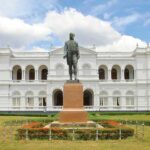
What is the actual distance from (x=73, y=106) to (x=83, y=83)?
40.1 metres

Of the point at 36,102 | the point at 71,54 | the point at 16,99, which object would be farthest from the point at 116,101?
the point at 71,54

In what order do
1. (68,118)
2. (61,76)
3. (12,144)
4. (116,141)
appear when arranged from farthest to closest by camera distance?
(61,76) < (68,118) < (116,141) < (12,144)

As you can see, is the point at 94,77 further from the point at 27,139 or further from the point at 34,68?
the point at 27,139

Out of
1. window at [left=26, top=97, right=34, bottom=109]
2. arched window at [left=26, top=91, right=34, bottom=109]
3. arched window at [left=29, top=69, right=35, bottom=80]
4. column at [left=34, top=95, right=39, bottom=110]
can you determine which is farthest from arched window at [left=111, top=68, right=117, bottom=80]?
window at [left=26, top=97, right=34, bottom=109]

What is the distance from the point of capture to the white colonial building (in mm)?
66625

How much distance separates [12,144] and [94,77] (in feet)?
158

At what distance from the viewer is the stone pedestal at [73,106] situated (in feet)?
86.0

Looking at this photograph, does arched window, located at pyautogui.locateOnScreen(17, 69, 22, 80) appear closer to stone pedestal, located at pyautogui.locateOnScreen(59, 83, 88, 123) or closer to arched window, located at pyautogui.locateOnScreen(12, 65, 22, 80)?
arched window, located at pyautogui.locateOnScreen(12, 65, 22, 80)

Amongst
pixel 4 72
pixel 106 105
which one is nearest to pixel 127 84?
pixel 106 105

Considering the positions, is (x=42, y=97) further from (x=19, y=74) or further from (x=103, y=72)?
(x=103, y=72)

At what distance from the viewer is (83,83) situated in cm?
6656

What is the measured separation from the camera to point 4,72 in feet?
223

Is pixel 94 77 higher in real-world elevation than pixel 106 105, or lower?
higher

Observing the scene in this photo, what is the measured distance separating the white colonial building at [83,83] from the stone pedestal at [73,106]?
3929 cm
